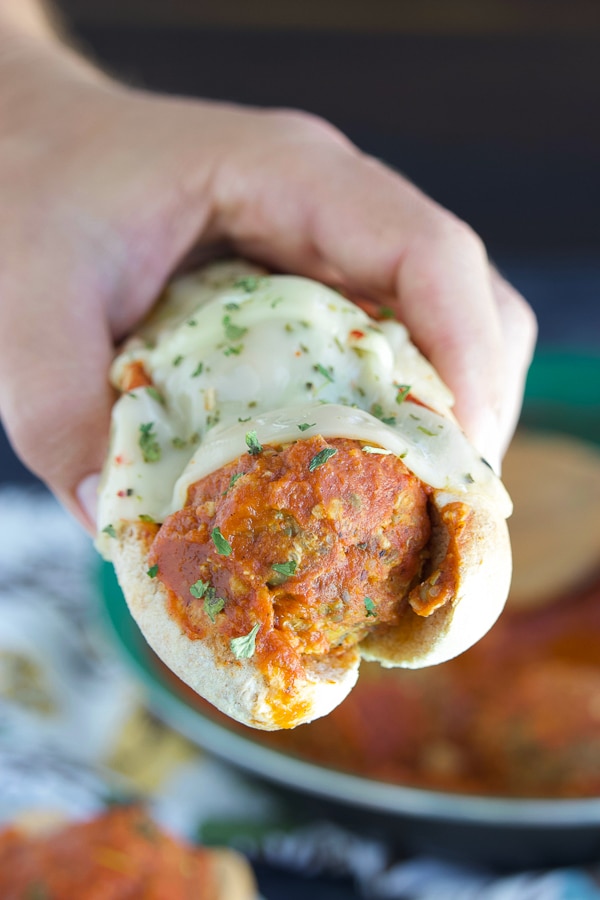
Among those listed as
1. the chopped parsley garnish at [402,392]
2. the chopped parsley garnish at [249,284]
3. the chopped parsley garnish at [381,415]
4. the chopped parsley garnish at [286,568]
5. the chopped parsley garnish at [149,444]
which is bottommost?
the chopped parsley garnish at [149,444]

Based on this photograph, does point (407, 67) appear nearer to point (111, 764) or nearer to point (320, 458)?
point (111, 764)

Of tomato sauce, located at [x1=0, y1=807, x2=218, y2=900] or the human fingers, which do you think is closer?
the human fingers

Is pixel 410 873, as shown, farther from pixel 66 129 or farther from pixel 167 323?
pixel 66 129

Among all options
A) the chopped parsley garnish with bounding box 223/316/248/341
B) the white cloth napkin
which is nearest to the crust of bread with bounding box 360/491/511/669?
the chopped parsley garnish with bounding box 223/316/248/341

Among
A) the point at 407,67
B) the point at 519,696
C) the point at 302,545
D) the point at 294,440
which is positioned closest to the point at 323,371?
the point at 294,440

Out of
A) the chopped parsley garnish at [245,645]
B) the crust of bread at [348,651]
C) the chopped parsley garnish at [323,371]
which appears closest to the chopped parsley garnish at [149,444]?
the crust of bread at [348,651]

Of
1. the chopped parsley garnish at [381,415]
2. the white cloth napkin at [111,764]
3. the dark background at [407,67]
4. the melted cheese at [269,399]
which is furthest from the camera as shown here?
the dark background at [407,67]

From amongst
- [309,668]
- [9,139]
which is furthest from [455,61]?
[309,668]

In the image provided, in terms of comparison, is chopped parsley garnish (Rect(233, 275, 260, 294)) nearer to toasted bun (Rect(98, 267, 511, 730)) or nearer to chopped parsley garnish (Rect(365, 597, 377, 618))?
toasted bun (Rect(98, 267, 511, 730))

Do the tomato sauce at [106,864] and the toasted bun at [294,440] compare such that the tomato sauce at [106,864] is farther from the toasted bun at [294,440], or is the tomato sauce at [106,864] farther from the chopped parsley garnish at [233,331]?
the chopped parsley garnish at [233,331]
